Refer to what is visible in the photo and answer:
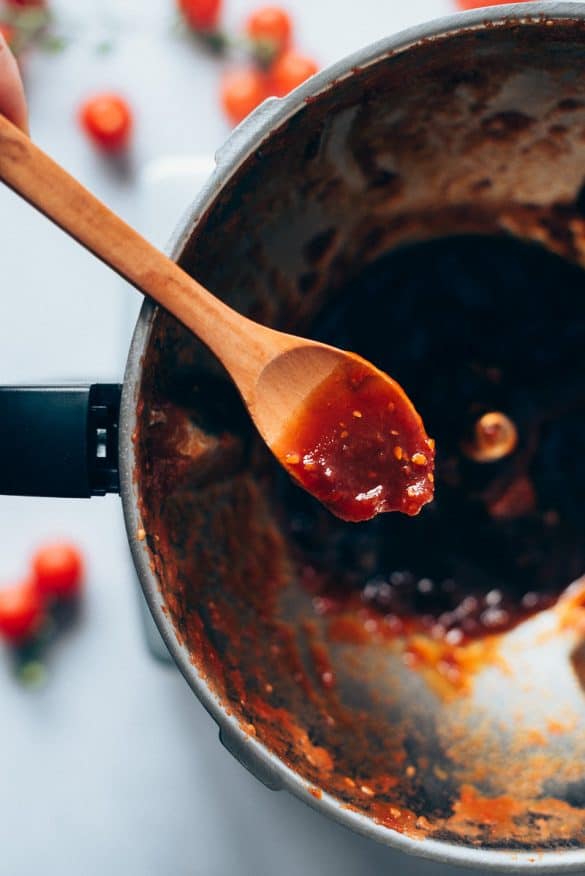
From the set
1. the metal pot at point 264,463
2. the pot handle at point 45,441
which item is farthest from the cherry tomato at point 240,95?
the pot handle at point 45,441

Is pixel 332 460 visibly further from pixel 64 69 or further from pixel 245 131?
pixel 64 69

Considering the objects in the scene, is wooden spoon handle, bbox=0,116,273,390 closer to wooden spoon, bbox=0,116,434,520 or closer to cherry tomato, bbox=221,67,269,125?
wooden spoon, bbox=0,116,434,520

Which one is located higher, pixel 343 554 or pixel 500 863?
pixel 343 554

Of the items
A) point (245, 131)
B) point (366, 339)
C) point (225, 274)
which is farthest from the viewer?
point (366, 339)

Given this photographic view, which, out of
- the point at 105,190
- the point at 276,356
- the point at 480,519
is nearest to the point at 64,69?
the point at 105,190

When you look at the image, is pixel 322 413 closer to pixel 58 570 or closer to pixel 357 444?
pixel 357 444

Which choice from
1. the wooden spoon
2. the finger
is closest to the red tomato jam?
the wooden spoon
